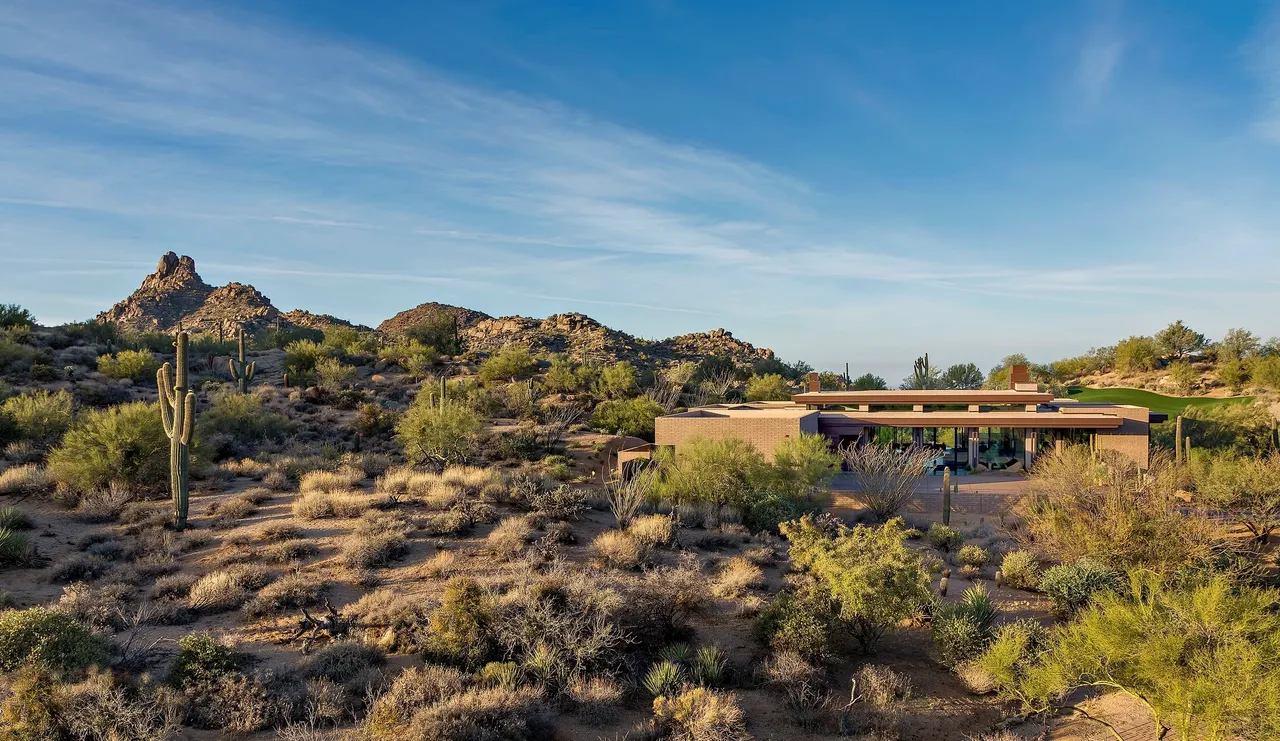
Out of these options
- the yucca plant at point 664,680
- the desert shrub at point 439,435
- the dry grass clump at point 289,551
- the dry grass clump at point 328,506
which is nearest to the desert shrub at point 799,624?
the yucca plant at point 664,680

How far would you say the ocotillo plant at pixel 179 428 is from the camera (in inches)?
632

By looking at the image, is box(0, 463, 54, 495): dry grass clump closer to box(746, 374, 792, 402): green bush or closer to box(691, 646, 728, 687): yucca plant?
box(691, 646, 728, 687): yucca plant

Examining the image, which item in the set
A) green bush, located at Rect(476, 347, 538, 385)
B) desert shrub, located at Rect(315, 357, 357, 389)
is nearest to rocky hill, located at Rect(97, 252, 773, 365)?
green bush, located at Rect(476, 347, 538, 385)

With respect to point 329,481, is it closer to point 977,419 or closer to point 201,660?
point 201,660

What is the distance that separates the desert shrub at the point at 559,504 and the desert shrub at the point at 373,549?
363 centimetres

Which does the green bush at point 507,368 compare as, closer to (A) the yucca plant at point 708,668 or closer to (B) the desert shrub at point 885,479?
(B) the desert shrub at point 885,479

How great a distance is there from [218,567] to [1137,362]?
70467 millimetres

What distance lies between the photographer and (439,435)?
23.4 meters

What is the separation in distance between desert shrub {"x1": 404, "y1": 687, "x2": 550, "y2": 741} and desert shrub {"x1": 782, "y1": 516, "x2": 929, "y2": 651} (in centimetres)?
516

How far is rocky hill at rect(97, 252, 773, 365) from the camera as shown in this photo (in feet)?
228

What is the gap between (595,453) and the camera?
98.7 ft

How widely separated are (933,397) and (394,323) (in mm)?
71798

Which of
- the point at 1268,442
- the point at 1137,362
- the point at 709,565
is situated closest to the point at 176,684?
the point at 709,565

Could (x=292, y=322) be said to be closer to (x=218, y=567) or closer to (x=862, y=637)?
(x=218, y=567)
